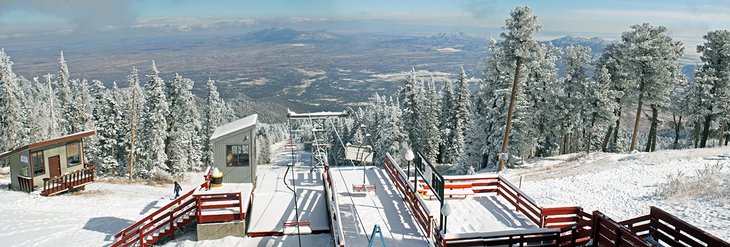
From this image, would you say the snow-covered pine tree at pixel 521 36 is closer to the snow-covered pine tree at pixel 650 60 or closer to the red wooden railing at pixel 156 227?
the snow-covered pine tree at pixel 650 60

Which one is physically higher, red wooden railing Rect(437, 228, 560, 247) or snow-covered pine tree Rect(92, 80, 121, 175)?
red wooden railing Rect(437, 228, 560, 247)

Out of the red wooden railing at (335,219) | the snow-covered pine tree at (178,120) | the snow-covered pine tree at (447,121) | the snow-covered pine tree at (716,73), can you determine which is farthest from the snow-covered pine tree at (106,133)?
the snow-covered pine tree at (716,73)

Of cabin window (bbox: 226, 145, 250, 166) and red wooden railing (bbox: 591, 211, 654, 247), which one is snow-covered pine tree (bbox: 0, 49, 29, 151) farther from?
red wooden railing (bbox: 591, 211, 654, 247)

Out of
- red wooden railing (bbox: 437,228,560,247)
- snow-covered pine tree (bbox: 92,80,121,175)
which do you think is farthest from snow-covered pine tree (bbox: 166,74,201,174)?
red wooden railing (bbox: 437,228,560,247)

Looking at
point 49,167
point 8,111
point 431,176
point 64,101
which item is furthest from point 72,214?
point 64,101

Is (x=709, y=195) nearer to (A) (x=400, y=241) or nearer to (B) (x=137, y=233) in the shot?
(A) (x=400, y=241)

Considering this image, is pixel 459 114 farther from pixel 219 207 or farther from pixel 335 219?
pixel 335 219
